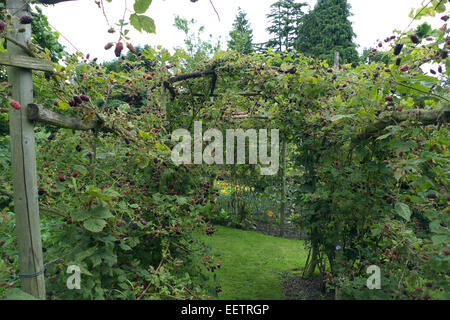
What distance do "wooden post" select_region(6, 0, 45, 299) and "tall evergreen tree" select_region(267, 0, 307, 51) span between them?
18.0 meters

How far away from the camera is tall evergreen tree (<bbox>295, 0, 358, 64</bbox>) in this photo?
1390 cm

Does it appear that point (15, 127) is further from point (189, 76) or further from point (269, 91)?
point (269, 91)

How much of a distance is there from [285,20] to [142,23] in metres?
19.0

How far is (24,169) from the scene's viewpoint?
1075mm

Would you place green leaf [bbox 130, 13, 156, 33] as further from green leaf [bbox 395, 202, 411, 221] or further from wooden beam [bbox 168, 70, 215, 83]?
wooden beam [bbox 168, 70, 215, 83]

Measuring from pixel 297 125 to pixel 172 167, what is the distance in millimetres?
1167

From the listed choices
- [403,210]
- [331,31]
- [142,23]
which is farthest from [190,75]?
[331,31]

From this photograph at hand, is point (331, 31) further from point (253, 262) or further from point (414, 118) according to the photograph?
point (414, 118)

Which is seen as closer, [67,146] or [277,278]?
[67,146]

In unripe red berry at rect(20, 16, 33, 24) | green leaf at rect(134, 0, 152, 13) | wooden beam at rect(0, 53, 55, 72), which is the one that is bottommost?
wooden beam at rect(0, 53, 55, 72)

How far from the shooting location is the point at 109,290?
51.0 inches

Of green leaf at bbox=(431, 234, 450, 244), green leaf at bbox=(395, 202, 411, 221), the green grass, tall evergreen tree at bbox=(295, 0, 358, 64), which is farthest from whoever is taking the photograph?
tall evergreen tree at bbox=(295, 0, 358, 64)

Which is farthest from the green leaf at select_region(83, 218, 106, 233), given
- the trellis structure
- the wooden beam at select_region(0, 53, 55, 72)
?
the wooden beam at select_region(0, 53, 55, 72)
